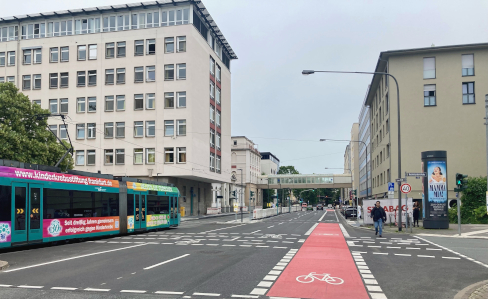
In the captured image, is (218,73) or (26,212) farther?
(218,73)

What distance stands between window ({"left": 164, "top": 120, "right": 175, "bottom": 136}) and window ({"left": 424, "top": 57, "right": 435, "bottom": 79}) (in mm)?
27557

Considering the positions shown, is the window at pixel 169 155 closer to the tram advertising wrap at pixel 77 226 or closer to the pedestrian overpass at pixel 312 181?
the tram advertising wrap at pixel 77 226

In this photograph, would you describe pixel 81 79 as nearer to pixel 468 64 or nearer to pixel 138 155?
pixel 138 155

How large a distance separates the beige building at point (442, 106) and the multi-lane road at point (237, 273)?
29961mm

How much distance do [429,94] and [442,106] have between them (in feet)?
5.54

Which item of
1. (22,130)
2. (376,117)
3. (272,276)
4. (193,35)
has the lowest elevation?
(272,276)

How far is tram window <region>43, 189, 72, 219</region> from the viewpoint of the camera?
17.3 meters

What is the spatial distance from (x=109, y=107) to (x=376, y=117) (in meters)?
33.9

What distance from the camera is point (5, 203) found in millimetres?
15102

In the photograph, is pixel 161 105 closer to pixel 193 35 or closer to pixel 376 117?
pixel 193 35

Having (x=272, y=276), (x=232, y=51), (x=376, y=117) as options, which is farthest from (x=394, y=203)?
(x=232, y=51)

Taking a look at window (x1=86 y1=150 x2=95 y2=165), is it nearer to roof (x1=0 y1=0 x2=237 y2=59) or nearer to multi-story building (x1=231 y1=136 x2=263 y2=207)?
roof (x1=0 y1=0 x2=237 y2=59)

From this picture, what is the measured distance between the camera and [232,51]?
228ft

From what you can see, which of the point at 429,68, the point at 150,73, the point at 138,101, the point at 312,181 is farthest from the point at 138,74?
the point at 312,181
